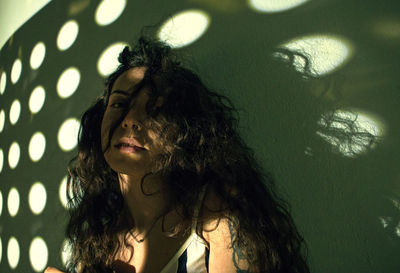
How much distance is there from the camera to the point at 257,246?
2.62ft

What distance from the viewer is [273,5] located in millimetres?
1035

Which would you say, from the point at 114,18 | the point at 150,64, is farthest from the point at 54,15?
the point at 150,64

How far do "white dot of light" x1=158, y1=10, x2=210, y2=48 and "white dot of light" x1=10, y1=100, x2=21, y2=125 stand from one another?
2.41 ft

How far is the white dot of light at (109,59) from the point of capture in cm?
124

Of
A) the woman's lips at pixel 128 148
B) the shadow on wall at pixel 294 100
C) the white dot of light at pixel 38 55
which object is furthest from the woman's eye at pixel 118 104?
the white dot of light at pixel 38 55

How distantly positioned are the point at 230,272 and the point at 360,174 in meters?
0.46

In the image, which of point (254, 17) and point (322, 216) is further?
point (254, 17)

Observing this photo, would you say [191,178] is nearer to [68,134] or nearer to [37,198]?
[68,134]

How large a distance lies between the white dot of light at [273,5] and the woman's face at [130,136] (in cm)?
46

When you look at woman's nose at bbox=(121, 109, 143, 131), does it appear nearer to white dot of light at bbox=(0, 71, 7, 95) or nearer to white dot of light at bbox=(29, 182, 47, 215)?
white dot of light at bbox=(29, 182, 47, 215)

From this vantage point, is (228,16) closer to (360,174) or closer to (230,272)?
(360,174)

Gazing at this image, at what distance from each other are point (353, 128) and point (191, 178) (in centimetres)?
48

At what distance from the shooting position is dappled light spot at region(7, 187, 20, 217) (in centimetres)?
138

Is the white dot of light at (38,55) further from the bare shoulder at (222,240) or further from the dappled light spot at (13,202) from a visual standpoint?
the bare shoulder at (222,240)
